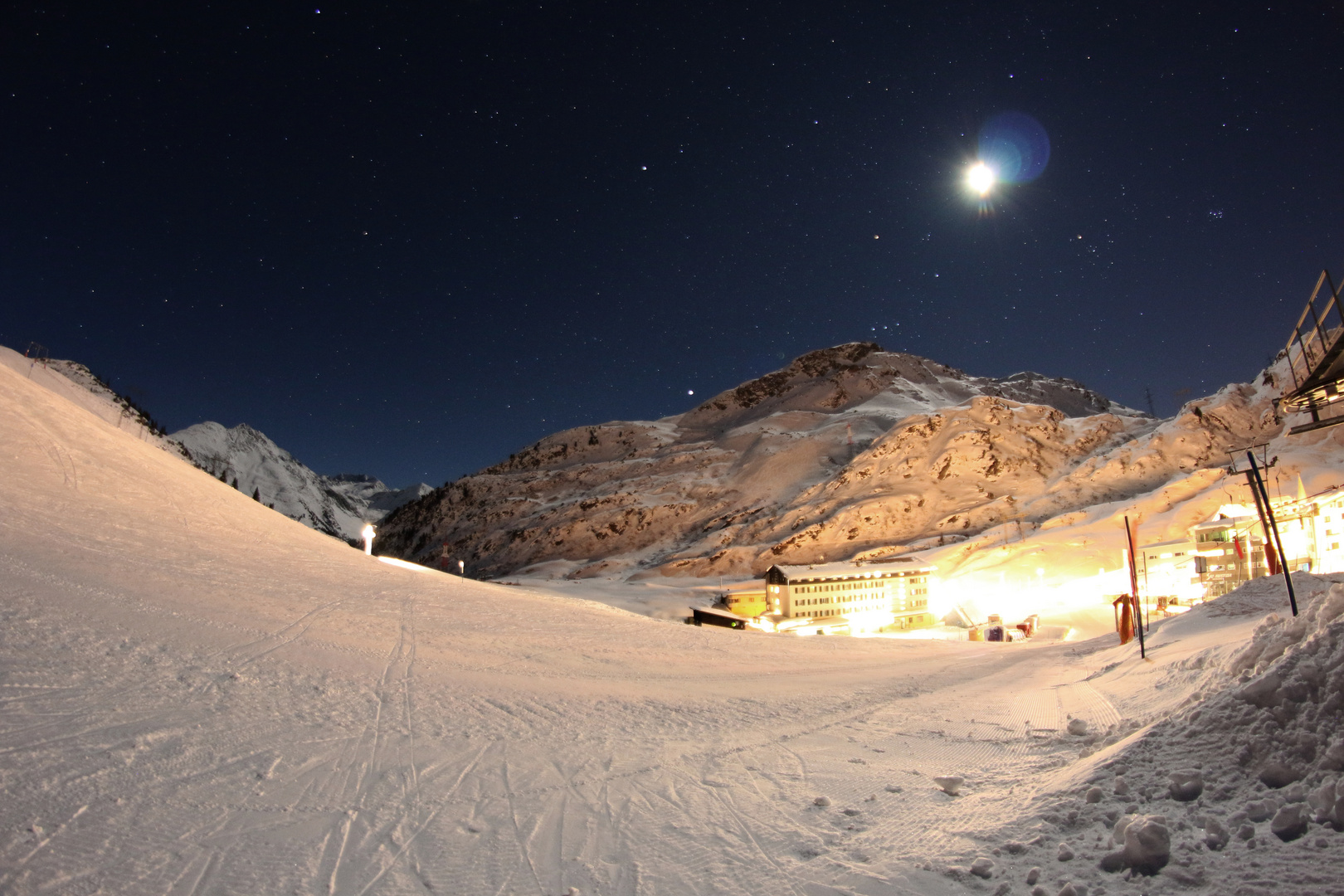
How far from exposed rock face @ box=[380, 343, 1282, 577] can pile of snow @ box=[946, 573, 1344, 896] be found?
77144 mm

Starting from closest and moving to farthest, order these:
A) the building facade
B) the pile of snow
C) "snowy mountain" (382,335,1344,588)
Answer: the pile of snow < the building facade < "snowy mountain" (382,335,1344,588)

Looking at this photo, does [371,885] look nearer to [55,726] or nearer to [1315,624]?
[55,726]

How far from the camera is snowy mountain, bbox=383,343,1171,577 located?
284ft

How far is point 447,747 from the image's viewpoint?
7.65 meters

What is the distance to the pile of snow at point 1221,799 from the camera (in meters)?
3.97

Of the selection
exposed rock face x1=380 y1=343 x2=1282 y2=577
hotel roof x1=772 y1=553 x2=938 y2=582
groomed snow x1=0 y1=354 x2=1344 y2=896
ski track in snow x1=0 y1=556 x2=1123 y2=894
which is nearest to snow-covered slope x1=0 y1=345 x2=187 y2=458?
groomed snow x1=0 y1=354 x2=1344 y2=896

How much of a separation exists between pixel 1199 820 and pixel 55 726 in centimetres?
1049

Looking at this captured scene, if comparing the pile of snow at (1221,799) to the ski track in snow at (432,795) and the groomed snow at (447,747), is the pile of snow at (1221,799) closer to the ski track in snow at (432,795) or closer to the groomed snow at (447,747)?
the groomed snow at (447,747)

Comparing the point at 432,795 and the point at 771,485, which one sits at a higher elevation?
the point at 771,485

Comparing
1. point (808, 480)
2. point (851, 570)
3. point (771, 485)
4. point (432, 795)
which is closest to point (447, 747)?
point (432, 795)

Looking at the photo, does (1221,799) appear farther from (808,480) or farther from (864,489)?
(808,480)

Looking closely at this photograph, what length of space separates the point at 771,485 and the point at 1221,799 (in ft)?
348

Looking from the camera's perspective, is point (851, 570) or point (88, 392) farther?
point (851, 570)

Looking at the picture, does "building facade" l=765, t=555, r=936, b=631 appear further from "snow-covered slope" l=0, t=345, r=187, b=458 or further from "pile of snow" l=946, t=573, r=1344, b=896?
"pile of snow" l=946, t=573, r=1344, b=896
